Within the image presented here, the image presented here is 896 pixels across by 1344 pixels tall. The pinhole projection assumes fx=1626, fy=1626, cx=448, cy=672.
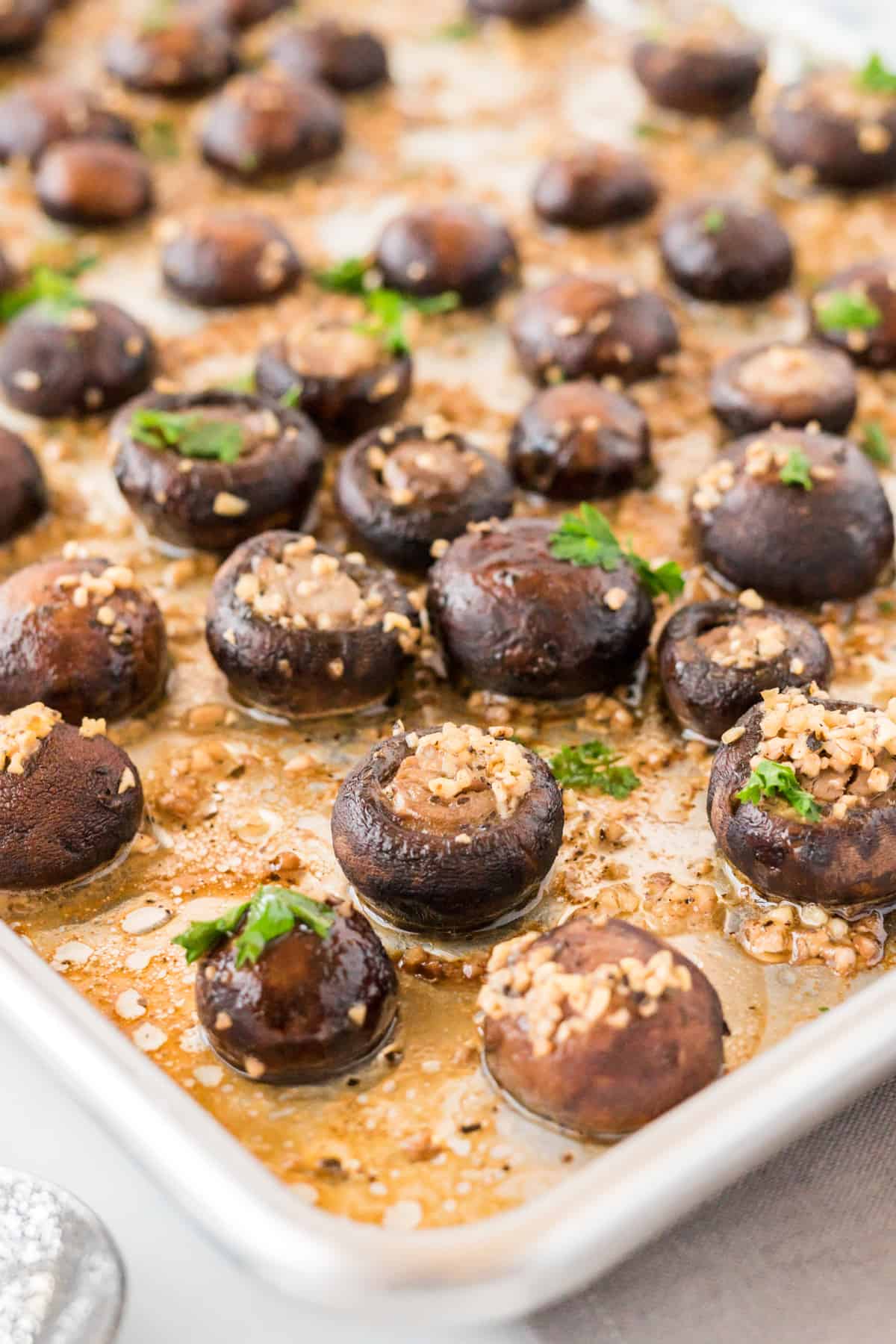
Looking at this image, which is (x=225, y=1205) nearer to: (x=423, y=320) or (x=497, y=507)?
(x=497, y=507)

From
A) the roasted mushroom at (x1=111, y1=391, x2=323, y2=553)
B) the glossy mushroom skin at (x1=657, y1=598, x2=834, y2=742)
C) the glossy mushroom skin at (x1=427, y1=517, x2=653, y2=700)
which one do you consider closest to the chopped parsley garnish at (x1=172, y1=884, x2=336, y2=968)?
the glossy mushroom skin at (x1=427, y1=517, x2=653, y2=700)

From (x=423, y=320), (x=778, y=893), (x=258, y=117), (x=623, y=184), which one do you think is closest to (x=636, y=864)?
(x=778, y=893)

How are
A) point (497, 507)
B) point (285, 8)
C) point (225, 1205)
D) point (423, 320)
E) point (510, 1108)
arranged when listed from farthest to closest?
point (285, 8), point (423, 320), point (497, 507), point (510, 1108), point (225, 1205)

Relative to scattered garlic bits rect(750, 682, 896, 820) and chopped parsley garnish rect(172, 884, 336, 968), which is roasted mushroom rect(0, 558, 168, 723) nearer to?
chopped parsley garnish rect(172, 884, 336, 968)

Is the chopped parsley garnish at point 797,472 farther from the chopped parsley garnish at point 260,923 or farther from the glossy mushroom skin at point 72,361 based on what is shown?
the glossy mushroom skin at point 72,361

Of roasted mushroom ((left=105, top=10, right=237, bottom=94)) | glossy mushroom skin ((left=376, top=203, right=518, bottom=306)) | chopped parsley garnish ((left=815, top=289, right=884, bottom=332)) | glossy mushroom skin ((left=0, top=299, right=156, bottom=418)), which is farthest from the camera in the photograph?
roasted mushroom ((left=105, top=10, right=237, bottom=94))
